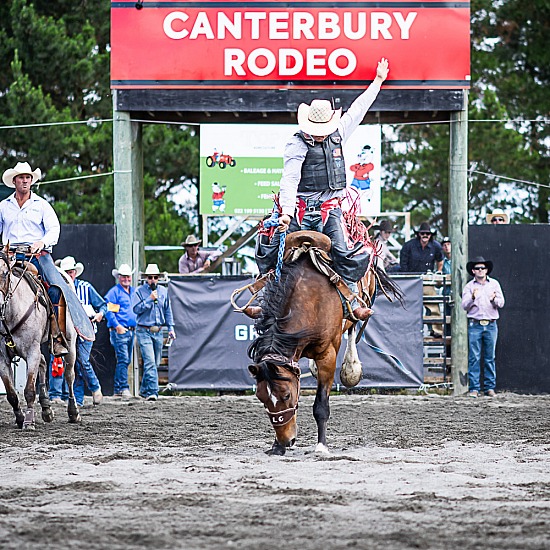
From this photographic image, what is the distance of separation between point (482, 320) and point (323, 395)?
7.01m

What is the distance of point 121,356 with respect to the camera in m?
15.4

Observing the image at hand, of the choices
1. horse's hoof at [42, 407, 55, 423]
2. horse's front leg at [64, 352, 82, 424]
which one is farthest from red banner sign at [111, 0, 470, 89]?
horse's hoof at [42, 407, 55, 423]

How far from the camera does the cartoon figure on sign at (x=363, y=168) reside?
57.5ft

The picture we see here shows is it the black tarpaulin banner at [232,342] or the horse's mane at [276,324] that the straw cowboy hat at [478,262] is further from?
the horse's mane at [276,324]

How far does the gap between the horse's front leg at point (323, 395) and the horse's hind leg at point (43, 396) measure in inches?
145

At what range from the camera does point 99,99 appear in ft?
94.7

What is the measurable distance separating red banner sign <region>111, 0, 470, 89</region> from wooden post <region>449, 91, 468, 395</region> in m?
0.76

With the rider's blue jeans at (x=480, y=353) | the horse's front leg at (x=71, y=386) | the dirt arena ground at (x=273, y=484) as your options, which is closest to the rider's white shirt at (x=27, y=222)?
the horse's front leg at (x=71, y=386)

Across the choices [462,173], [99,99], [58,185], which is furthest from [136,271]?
A: [99,99]

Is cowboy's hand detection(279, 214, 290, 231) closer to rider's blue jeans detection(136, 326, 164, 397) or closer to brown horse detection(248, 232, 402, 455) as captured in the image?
brown horse detection(248, 232, 402, 455)

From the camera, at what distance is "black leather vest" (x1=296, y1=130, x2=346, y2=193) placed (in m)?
9.39

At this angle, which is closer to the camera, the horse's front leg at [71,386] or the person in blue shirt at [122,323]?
the horse's front leg at [71,386]

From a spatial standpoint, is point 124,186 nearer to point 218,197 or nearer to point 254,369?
point 218,197

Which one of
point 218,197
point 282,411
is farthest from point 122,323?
point 282,411
